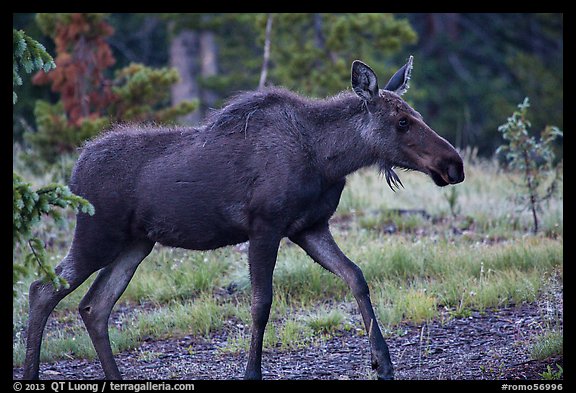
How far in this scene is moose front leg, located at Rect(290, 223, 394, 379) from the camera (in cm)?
720

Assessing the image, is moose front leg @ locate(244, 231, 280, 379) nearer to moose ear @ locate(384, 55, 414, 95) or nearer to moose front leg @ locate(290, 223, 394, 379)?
moose front leg @ locate(290, 223, 394, 379)

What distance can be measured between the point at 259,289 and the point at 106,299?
1570mm

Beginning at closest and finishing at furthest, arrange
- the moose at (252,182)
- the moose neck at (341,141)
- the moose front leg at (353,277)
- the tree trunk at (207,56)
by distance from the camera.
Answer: the moose front leg at (353,277)
the moose at (252,182)
the moose neck at (341,141)
the tree trunk at (207,56)

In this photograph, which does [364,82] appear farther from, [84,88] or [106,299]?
[84,88]

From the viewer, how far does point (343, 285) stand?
988 centimetres

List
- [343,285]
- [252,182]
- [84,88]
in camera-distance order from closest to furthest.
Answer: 1. [252,182]
2. [343,285]
3. [84,88]

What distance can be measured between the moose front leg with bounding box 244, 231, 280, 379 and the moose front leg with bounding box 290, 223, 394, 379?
41 cm

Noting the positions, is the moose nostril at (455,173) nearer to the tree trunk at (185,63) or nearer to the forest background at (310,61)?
the forest background at (310,61)

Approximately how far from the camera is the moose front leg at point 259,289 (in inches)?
287

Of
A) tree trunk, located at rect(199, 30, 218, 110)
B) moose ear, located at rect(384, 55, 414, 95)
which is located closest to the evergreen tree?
moose ear, located at rect(384, 55, 414, 95)

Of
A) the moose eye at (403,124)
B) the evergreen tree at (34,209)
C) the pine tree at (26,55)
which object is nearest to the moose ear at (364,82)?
the moose eye at (403,124)

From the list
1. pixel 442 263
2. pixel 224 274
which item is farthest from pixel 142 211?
pixel 442 263

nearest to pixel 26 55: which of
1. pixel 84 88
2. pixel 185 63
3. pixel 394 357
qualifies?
pixel 394 357

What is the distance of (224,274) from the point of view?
34.4 feet
